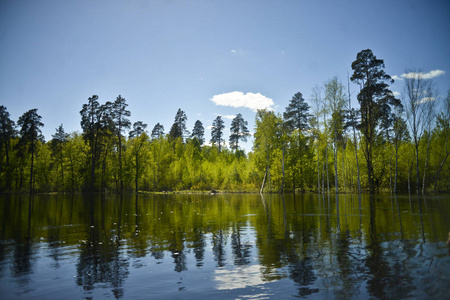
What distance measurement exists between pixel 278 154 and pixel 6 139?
202ft

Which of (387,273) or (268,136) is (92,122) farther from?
(387,273)

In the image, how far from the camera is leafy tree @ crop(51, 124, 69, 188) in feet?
228

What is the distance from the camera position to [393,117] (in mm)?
47875

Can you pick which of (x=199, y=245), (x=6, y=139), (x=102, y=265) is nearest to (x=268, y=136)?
(x=199, y=245)

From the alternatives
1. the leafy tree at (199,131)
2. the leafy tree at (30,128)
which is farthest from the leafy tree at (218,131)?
the leafy tree at (30,128)

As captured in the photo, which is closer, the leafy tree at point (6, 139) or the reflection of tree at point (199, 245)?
the reflection of tree at point (199, 245)

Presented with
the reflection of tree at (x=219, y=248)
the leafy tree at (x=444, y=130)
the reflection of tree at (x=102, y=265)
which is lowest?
the reflection of tree at (x=219, y=248)

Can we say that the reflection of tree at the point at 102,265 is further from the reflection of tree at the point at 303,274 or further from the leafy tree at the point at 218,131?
the leafy tree at the point at 218,131

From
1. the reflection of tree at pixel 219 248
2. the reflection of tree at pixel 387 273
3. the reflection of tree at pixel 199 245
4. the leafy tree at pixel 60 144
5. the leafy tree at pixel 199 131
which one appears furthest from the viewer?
the leafy tree at pixel 199 131

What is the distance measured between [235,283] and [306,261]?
2591mm

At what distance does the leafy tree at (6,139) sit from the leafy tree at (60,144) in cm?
923

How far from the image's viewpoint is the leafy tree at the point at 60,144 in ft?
228

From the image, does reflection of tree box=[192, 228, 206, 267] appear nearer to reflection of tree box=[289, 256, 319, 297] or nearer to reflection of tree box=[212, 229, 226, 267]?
reflection of tree box=[212, 229, 226, 267]

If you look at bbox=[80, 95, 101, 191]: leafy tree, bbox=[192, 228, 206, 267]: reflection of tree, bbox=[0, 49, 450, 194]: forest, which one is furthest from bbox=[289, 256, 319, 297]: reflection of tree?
bbox=[80, 95, 101, 191]: leafy tree
